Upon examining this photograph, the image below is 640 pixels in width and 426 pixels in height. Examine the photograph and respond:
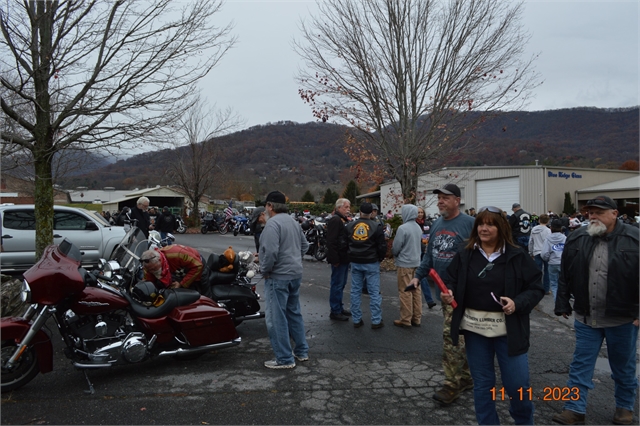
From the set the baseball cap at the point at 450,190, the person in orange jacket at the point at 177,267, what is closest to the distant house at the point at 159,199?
the person in orange jacket at the point at 177,267

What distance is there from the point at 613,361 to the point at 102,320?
463 cm

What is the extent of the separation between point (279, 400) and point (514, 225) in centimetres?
760

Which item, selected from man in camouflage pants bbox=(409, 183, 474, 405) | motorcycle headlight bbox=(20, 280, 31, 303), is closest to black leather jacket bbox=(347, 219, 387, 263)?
man in camouflage pants bbox=(409, 183, 474, 405)

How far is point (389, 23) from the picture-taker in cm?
1300

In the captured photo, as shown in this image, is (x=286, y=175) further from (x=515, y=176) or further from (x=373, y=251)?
(x=373, y=251)

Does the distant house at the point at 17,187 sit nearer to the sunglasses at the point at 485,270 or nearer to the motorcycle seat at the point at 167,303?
the motorcycle seat at the point at 167,303

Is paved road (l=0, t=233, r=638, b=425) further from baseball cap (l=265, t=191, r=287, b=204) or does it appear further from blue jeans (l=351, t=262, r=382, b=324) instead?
baseball cap (l=265, t=191, r=287, b=204)

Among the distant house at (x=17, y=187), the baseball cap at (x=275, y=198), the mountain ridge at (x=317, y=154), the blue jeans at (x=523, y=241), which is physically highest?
the mountain ridge at (x=317, y=154)

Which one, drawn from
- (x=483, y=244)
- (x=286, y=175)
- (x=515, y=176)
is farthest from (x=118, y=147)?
(x=286, y=175)

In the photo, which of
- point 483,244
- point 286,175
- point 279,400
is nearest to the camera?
point 483,244

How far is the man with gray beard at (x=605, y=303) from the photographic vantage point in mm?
3719

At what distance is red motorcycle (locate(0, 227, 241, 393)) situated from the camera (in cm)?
424

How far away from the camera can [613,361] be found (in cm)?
389

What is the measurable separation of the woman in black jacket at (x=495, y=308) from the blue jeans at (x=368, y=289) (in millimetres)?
3206
